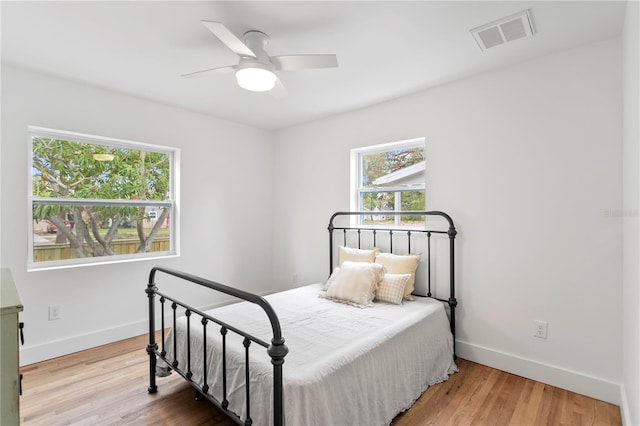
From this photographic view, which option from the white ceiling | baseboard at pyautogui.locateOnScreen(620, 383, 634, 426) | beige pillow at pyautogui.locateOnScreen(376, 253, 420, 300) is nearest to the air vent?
the white ceiling

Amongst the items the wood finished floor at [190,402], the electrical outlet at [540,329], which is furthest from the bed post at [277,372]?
the electrical outlet at [540,329]

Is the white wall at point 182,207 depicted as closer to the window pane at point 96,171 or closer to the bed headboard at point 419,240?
the window pane at point 96,171

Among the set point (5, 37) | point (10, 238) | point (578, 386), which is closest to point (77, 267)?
point (10, 238)

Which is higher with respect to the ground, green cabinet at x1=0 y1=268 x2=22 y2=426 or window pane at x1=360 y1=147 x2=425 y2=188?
window pane at x1=360 y1=147 x2=425 y2=188

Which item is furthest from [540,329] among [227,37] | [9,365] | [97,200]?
[97,200]

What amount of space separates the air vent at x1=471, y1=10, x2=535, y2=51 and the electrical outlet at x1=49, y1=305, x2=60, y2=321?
12.8 feet

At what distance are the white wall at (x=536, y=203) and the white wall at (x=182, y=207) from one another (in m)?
2.12

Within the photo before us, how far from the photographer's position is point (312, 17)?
1907 millimetres

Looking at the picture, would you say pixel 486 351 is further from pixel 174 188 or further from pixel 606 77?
pixel 174 188

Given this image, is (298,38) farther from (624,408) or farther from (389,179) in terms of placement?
(624,408)

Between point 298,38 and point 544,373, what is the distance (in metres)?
2.96

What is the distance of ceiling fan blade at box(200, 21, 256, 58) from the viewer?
1.60 meters

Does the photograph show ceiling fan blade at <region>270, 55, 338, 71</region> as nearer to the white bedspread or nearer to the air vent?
the air vent

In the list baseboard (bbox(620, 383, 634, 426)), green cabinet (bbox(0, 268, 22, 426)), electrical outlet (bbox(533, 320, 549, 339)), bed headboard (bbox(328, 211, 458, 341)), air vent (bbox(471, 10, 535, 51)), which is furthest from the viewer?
bed headboard (bbox(328, 211, 458, 341))
